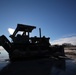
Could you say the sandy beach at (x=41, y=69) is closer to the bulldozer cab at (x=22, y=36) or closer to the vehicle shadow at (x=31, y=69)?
the vehicle shadow at (x=31, y=69)

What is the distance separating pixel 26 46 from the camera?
20078 mm

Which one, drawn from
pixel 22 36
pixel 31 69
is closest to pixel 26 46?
pixel 22 36

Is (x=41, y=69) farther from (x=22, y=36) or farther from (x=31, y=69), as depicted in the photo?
(x=22, y=36)

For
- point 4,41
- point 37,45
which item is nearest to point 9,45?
point 4,41

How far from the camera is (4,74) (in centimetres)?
962

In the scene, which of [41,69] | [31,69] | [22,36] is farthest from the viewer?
[22,36]

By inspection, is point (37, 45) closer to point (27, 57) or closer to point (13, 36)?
point (27, 57)

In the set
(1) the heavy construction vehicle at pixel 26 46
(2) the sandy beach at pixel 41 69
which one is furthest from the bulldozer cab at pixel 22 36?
(2) the sandy beach at pixel 41 69

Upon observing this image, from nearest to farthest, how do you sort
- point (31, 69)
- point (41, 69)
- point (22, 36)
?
point (41, 69)
point (31, 69)
point (22, 36)

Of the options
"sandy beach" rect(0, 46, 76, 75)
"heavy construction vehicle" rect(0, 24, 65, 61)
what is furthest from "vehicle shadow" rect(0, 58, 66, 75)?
"heavy construction vehicle" rect(0, 24, 65, 61)

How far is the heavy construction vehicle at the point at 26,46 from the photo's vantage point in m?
19.0

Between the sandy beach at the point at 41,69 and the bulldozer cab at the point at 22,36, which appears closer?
the sandy beach at the point at 41,69

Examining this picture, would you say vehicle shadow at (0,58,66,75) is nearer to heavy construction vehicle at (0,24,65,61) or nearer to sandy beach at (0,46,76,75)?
sandy beach at (0,46,76,75)

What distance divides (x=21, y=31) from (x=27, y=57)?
4.55 meters
